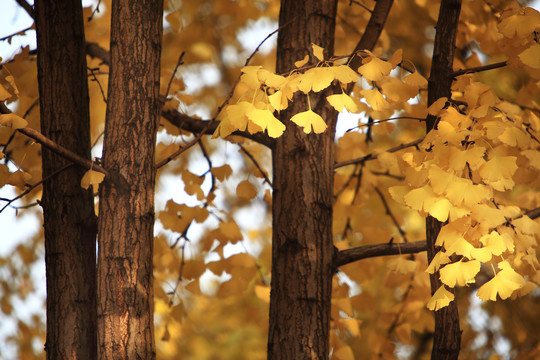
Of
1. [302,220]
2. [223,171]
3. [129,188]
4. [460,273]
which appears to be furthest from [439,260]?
[223,171]

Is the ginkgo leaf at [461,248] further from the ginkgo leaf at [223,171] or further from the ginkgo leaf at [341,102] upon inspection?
the ginkgo leaf at [223,171]

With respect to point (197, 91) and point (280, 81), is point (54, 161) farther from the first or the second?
point (197, 91)

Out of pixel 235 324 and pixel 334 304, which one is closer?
pixel 334 304

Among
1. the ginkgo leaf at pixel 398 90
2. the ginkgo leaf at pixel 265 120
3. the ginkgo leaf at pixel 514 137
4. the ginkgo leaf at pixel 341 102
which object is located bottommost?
the ginkgo leaf at pixel 514 137

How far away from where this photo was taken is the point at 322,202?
1.81m

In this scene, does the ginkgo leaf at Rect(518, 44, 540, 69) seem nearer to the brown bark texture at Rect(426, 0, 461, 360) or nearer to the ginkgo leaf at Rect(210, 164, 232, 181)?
the brown bark texture at Rect(426, 0, 461, 360)

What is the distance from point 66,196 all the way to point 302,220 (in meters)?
0.75

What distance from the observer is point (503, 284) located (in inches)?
48.5

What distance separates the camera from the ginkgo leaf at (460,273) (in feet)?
4.04

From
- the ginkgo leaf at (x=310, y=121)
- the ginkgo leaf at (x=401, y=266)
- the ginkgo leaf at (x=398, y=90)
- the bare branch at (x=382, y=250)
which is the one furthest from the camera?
the ginkgo leaf at (x=401, y=266)

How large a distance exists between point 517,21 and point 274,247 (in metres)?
1.00

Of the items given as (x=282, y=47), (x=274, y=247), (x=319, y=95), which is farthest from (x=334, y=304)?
(x=282, y=47)

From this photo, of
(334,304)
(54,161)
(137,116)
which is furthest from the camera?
(334,304)

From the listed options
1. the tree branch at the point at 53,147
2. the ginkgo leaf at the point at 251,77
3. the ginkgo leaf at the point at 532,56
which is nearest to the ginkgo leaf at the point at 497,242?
the ginkgo leaf at the point at 532,56
